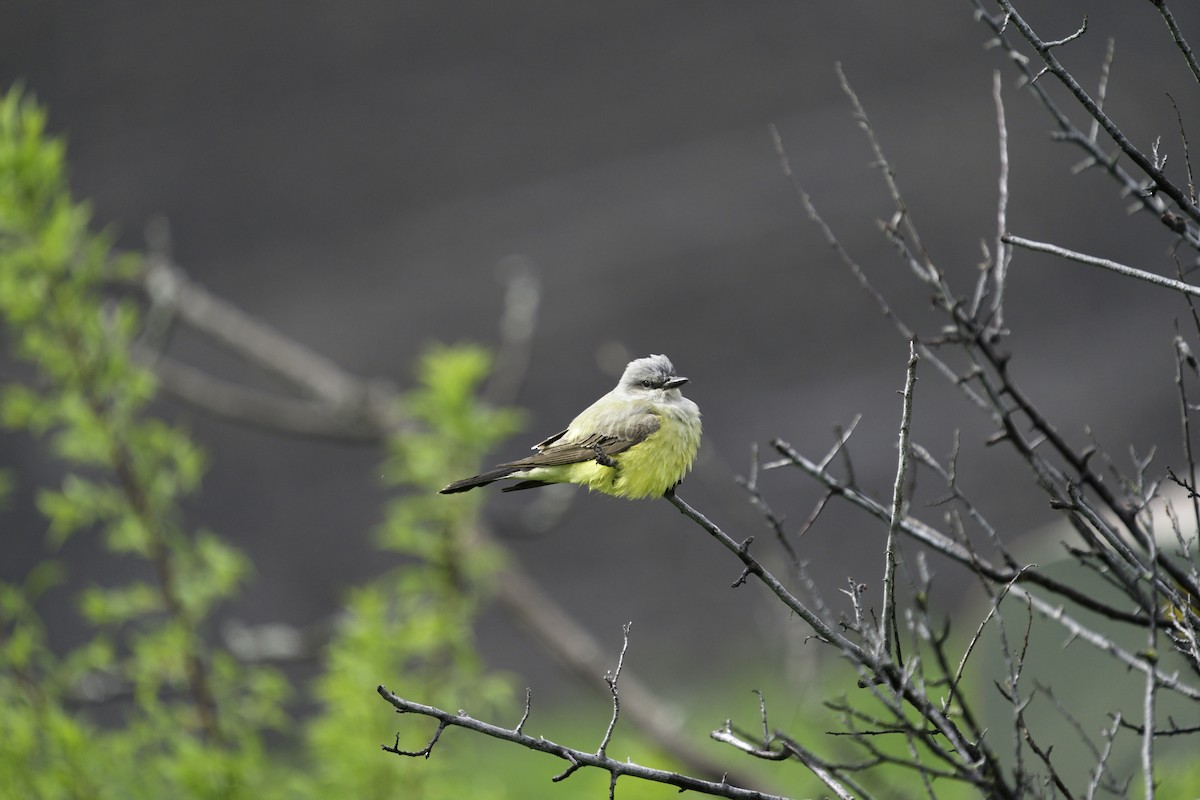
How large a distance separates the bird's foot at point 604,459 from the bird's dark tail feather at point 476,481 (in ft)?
0.38

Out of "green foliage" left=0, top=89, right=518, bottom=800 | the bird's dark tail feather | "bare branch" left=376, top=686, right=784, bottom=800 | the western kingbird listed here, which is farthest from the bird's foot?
"green foliage" left=0, top=89, right=518, bottom=800

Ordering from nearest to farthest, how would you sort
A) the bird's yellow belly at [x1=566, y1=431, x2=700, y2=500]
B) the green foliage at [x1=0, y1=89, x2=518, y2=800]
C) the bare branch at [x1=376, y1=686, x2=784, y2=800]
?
the bare branch at [x1=376, y1=686, x2=784, y2=800] < the bird's yellow belly at [x1=566, y1=431, x2=700, y2=500] < the green foliage at [x1=0, y1=89, x2=518, y2=800]

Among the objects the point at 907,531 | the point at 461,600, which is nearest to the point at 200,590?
the point at 461,600

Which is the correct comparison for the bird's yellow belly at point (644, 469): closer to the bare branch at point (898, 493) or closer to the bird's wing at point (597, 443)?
the bird's wing at point (597, 443)

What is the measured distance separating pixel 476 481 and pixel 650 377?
15.1 inches

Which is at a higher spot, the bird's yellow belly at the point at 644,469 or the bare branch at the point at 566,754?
the bird's yellow belly at the point at 644,469

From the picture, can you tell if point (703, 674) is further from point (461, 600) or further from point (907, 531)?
point (907, 531)

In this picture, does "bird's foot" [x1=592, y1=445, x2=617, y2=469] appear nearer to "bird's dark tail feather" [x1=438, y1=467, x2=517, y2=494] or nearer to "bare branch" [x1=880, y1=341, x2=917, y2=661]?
"bird's dark tail feather" [x1=438, y1=467, x2=517, y2=494]

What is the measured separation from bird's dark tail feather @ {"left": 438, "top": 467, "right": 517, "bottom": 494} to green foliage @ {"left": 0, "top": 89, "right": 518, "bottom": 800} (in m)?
1.55

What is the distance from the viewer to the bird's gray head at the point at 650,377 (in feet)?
5.09

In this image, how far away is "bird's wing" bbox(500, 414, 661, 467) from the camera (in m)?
1.56

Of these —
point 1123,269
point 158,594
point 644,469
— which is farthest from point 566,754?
point 158,594

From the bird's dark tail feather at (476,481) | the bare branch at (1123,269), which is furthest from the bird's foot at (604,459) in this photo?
the bare branch at (1123,269)

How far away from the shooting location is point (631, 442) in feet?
5.19
